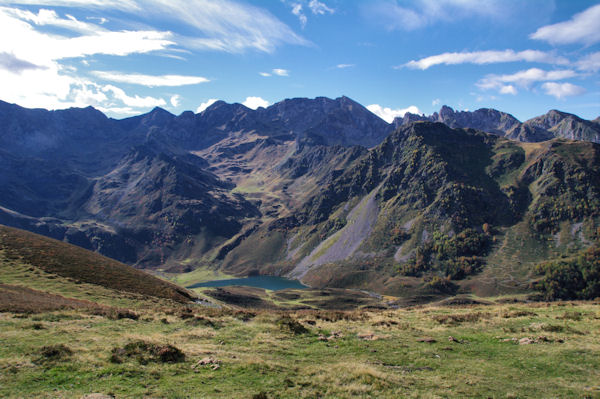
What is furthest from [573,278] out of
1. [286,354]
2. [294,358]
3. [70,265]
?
[70,265]

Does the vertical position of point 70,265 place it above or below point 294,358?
below

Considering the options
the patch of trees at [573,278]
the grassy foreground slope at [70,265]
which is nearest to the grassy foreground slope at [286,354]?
the grassy foreground slope at [70,265]

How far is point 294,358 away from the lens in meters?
25.3

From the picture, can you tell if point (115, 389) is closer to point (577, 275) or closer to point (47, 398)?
point (47, 398)

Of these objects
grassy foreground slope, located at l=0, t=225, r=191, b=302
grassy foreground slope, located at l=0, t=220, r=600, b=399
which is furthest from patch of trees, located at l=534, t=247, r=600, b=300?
grassy foreground slope, located at l=0, t=225, r=191, b=302

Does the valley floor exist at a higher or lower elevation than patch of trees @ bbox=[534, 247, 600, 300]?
higher

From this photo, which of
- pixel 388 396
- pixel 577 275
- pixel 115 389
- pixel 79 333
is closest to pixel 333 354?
pixel 388 396

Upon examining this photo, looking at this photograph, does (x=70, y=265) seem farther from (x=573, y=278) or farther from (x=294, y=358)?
(x=573, y=278)

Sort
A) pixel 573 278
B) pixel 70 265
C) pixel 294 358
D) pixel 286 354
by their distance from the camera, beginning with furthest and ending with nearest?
pixel 573 278 → pixel 70 265 → pixel 286 354 → pixel 294 358

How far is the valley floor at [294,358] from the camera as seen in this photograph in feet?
61.8

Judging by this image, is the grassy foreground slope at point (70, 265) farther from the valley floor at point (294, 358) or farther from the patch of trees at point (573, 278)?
the patch of trees at point (573, 278)

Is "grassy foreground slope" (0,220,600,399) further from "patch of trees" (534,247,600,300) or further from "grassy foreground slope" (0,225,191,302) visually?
"patch of trees" (534,247,600,300)

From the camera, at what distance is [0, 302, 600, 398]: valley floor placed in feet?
61.8

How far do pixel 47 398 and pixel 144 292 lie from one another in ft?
151
